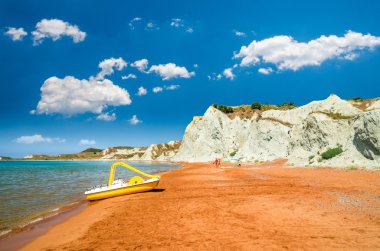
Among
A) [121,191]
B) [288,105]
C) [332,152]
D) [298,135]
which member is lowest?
[121,191]

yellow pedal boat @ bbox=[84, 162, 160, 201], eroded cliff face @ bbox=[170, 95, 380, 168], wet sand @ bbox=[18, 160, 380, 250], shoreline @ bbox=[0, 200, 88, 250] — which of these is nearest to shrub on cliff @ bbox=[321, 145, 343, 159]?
eroded cliff face @ bbox=[170, 95, 380, 168]

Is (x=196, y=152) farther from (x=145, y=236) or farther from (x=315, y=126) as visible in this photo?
(x=145, y=236)

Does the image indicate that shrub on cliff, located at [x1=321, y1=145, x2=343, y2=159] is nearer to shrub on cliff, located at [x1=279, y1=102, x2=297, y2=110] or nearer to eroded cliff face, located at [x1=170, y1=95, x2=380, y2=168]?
eroded cliff face, located at [x1=170, y1=95, x2=380, y2=168]

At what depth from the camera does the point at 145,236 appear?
322 inches

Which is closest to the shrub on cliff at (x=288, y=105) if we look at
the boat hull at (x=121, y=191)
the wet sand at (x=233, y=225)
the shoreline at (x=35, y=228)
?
the boat hull at (x=121, y=191)

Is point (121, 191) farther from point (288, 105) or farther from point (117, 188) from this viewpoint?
point (288, 105)

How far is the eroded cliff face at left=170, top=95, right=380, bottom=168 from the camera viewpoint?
91.8 ft

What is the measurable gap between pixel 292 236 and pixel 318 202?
507 cm

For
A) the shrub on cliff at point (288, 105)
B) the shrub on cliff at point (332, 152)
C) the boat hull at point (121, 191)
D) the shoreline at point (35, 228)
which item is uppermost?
the shrub on cliff at point (288, 105)

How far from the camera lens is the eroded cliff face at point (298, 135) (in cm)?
2797

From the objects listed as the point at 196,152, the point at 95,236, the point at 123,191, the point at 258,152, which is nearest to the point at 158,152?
the point at 196,152

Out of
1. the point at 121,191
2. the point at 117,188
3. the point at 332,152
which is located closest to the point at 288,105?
the point at 332,152

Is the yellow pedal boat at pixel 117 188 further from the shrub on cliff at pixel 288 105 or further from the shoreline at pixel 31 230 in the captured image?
the shrub on cliff at pixel 288 105

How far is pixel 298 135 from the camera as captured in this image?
1704 inches
